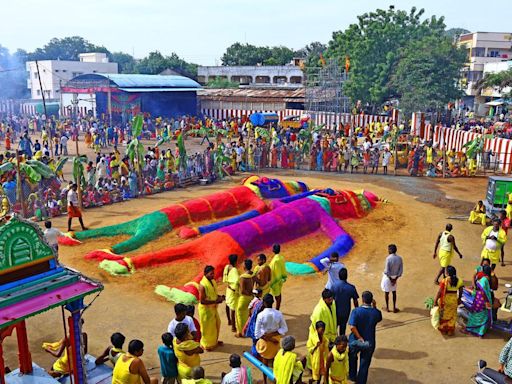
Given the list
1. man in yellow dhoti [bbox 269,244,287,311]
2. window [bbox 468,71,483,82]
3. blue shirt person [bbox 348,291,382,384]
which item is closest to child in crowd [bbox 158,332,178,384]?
blue shirt person [bbox 348,291,382,384]

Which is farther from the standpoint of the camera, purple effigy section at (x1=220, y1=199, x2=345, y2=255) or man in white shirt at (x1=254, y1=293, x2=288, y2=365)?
purple effigy section at (x1=220, y1=199, x2=345, y2=255)

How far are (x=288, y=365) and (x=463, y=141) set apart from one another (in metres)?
24.7

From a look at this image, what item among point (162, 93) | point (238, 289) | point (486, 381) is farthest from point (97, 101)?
point (486, 381)

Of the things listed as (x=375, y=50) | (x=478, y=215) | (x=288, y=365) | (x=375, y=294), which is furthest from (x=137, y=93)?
(x=288, y=365)

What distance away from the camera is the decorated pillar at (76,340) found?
19.1 feet

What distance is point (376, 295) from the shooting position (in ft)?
34.5

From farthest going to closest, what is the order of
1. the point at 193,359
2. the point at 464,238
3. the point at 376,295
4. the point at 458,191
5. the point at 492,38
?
1. the point at 492,38
2. the point at 458,191
3. the point at 464,238
4. the point at 376,295
5. the point at 193,359

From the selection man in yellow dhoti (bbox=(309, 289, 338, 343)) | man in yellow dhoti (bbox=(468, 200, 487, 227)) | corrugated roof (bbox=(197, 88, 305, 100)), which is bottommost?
man in yellow dhoti (bbox=(468, 200, 487, 227))

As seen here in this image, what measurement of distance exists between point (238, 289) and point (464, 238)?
8502mm

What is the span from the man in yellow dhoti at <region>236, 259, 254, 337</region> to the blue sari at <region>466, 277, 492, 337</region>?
12.7 ft

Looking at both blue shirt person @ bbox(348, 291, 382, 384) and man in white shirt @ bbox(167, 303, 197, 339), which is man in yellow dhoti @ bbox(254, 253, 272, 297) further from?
blue shirt person @ bbox(348, 291, 382, 384)

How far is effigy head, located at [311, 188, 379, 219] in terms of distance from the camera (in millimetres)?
15102

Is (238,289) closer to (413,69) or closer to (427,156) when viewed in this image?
(427,156)

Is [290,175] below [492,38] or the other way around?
below
